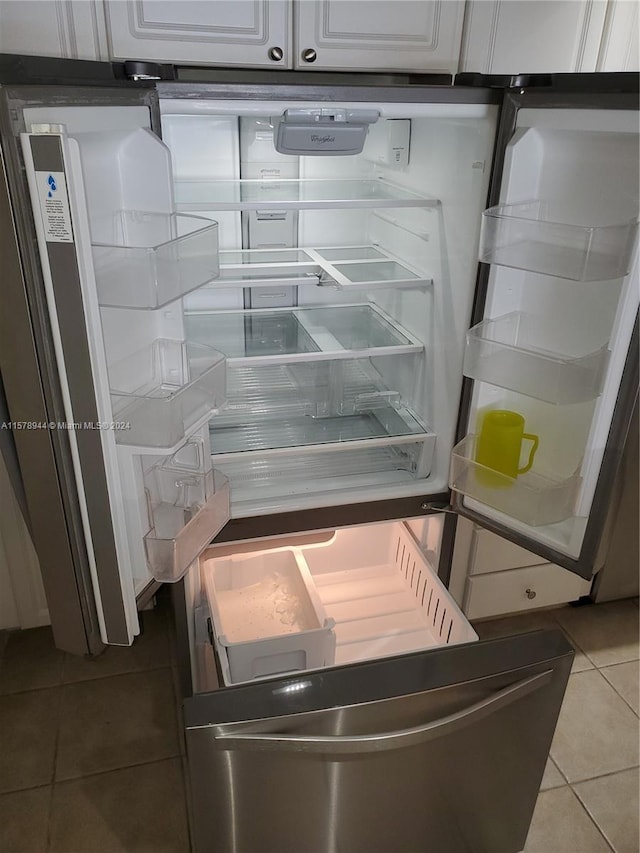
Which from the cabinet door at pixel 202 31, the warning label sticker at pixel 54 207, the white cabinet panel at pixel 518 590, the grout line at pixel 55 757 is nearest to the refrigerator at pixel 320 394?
the warning label sticker at pixel 54 207

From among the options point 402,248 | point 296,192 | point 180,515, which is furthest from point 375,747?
point 296,192

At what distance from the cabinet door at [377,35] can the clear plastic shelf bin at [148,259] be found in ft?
1.44

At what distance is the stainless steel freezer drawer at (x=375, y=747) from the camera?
42.7 inches

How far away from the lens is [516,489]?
1414mm

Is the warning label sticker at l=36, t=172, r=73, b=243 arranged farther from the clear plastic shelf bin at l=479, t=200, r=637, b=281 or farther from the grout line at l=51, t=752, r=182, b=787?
the grout line at l=51, t=752, r=182, b=787

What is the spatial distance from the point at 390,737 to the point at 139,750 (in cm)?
83

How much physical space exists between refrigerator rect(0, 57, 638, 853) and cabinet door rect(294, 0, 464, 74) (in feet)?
0.17

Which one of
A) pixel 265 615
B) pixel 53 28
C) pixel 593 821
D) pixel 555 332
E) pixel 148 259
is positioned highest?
→ pixel 53 28

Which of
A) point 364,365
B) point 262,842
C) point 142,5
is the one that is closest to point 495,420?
point 364,365

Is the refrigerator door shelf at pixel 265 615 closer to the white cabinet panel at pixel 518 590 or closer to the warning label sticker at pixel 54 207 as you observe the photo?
the white cabinet panel at pixel 518 590

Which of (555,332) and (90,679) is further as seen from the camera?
(90,679)

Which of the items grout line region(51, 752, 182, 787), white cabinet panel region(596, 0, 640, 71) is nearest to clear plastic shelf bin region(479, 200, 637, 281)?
white cabinet panel region(596, 0, 640, 71)

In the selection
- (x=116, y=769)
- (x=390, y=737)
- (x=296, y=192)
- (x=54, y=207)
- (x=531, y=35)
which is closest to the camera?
(x=54, y=207)

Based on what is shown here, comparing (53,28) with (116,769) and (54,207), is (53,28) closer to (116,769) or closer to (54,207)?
(54,207)
